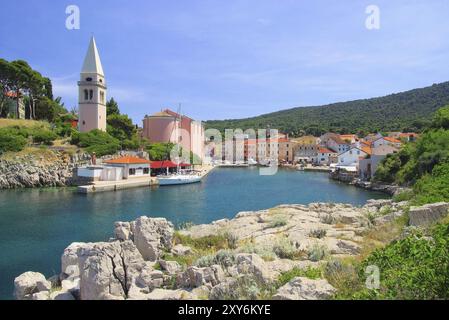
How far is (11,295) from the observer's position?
903 centimetres

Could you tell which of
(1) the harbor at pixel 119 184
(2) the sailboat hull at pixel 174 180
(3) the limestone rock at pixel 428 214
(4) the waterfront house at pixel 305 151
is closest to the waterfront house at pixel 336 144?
(4) the waterfront house at pixel 305 151

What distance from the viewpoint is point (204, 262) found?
6.99m

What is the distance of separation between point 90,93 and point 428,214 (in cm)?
4450

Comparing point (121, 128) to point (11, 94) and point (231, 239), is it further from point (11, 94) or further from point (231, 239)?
point (231, 239)

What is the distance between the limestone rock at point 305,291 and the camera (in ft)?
14.7

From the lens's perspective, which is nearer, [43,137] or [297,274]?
[297,274]

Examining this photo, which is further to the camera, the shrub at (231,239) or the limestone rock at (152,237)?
the shrub at (231,239)

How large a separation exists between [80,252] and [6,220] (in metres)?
14.9

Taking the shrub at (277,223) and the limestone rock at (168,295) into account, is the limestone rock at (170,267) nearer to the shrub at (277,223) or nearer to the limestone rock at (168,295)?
the limestone rock at (168,295)

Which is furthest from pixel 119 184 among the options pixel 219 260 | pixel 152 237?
pixel 219 260

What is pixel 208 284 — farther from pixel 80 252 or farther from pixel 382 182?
pixel 382 182

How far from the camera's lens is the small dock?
101ft

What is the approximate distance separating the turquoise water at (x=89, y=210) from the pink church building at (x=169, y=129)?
23.0 m

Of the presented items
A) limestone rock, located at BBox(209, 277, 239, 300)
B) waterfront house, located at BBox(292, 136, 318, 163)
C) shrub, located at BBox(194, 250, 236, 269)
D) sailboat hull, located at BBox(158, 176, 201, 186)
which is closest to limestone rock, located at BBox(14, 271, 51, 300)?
shrub, located at BBox(194, 250, 236, 269)
